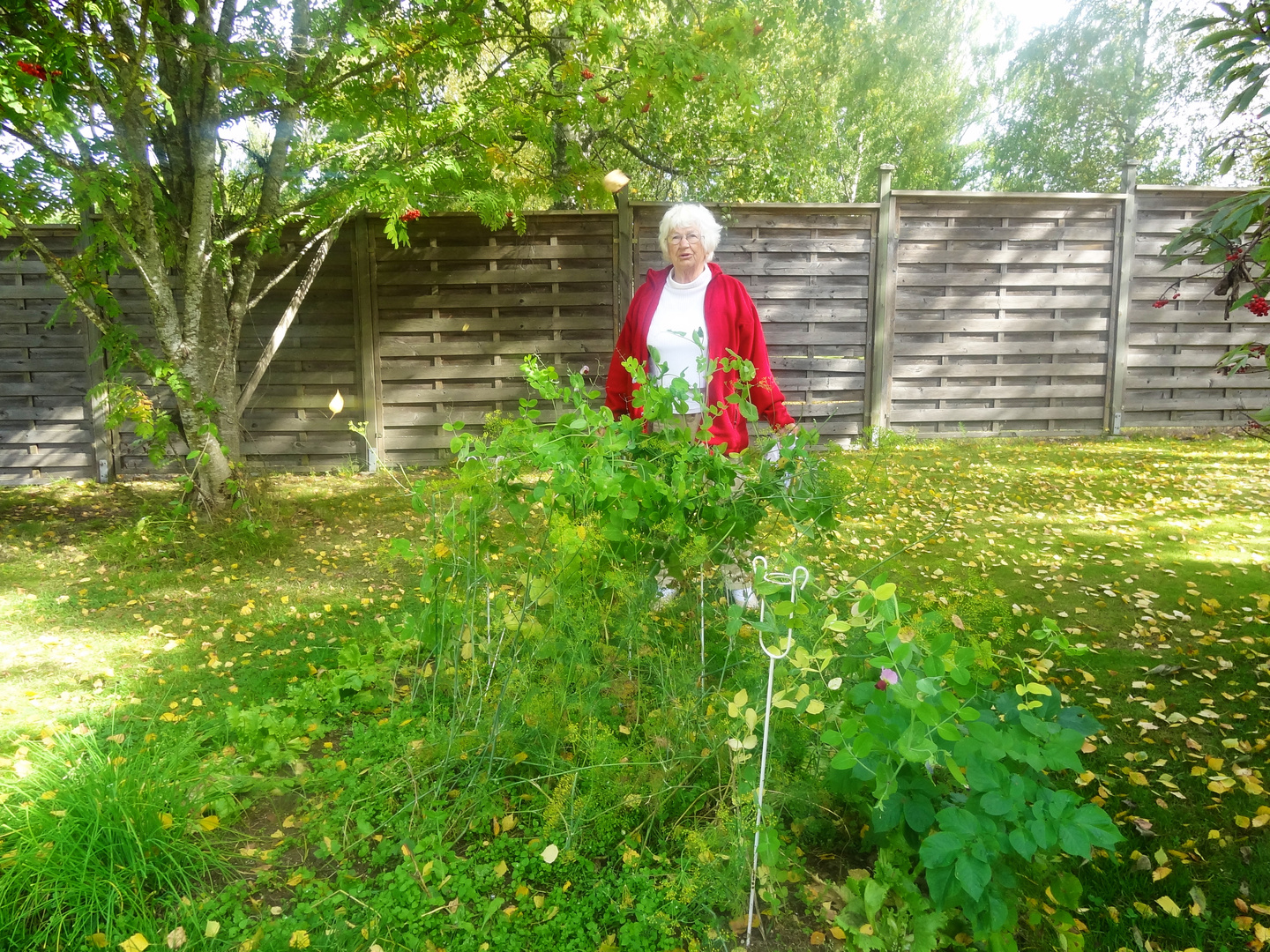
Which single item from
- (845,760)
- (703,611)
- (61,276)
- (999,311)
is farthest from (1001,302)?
(61,276)

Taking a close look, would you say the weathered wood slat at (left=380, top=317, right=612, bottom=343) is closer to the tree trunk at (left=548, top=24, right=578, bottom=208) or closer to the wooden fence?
the wooden fence

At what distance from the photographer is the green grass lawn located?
68.1 inches

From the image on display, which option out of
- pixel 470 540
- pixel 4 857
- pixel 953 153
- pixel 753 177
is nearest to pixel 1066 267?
pixel 753 177

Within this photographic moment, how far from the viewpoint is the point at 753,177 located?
10922mm

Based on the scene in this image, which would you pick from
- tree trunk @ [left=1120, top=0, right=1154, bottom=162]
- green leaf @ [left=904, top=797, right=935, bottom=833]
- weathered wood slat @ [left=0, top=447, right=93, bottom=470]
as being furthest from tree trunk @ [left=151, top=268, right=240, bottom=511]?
tree trunk @ [left=1120, top=0, right=1154, bottom=162]

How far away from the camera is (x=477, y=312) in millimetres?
6699

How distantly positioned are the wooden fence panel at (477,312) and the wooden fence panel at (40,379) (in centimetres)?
237

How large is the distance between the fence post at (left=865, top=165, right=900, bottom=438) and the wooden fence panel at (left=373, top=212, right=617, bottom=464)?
240cm

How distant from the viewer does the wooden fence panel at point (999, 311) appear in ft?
23.8

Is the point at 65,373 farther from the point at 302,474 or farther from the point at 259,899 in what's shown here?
the point at 259,899

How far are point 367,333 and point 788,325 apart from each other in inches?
143

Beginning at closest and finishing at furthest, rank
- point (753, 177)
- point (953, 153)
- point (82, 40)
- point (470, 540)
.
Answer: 1. point (470, 540)
2. point (82, 40)
3. point (753, 177)
4. point (953, 153)

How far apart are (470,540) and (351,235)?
5004 millimetres

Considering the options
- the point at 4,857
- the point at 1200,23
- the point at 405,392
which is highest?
the point at 1200,23
